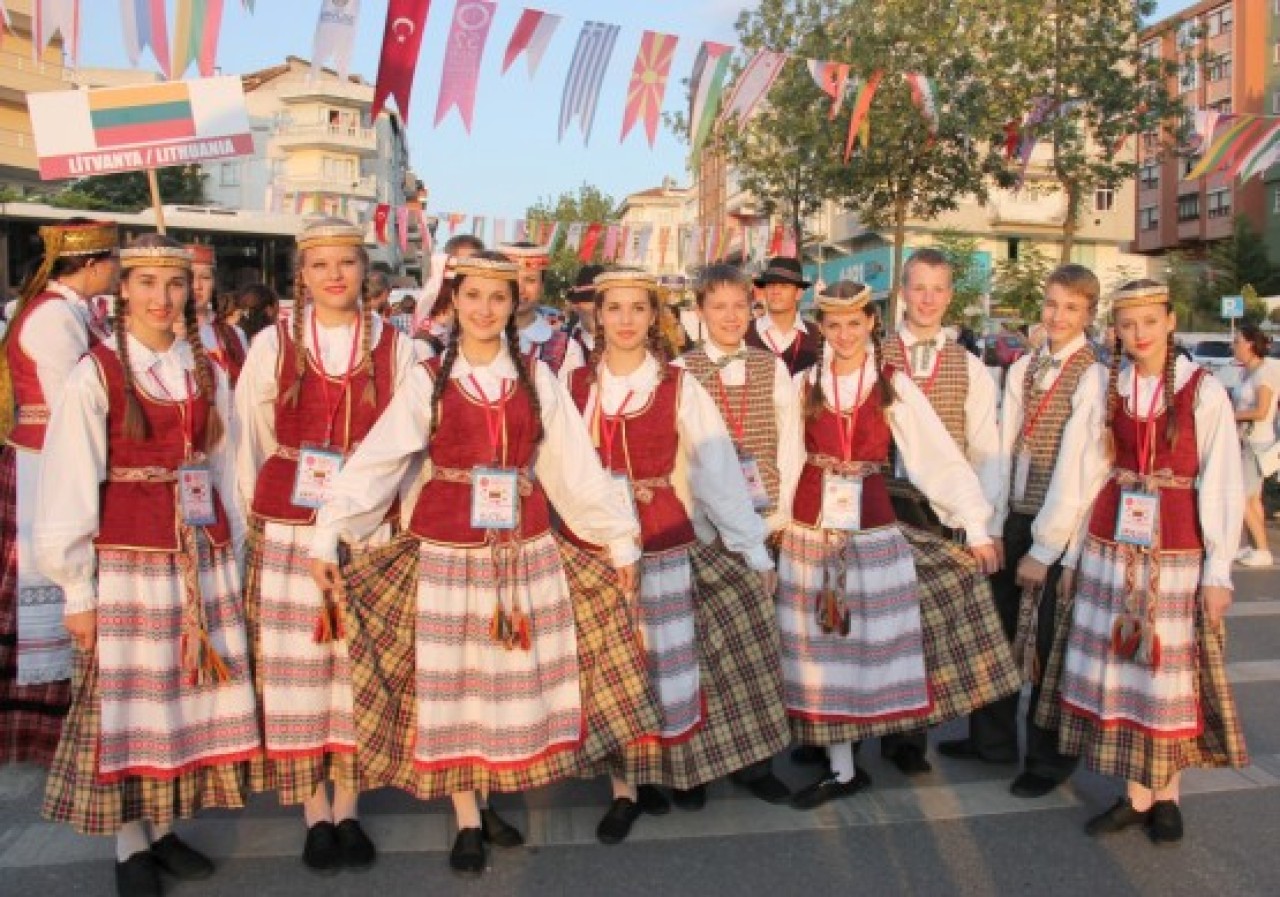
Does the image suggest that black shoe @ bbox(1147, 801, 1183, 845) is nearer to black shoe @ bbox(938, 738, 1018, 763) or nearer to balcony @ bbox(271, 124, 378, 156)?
black shoe @ bbox(938, 738, 1018, 763)

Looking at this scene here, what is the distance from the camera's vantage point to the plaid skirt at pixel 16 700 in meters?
4.34

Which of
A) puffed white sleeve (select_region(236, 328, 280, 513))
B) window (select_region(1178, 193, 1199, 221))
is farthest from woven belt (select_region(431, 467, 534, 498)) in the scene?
window (select_region(1178, 193, 1199, 221))

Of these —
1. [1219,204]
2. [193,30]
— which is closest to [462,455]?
[193,30]

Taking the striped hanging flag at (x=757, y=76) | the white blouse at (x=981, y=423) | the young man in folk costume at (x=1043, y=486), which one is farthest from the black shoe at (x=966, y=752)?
the striped hanging flag at (x=757, y=76)

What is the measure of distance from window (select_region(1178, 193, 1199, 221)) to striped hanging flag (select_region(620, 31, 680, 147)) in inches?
1823

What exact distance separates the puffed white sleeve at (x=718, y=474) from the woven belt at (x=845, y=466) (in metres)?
0.38

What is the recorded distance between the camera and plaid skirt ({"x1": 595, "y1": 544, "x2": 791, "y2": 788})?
3.88m

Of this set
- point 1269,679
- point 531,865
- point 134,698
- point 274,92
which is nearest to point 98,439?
point 134,698

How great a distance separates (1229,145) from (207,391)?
11770 millimetres

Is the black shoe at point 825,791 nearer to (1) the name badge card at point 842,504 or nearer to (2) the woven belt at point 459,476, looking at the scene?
(1) the name badge card at point 842,504

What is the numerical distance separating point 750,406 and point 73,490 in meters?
2.24

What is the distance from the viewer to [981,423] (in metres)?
4.43

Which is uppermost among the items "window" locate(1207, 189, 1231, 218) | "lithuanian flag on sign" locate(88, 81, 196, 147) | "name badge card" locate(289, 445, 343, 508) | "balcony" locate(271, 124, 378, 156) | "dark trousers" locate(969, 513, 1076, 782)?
"balcony" locate(271, 124, 378, 156)

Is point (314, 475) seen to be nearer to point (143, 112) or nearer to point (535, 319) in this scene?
Result: point (535, 319)
